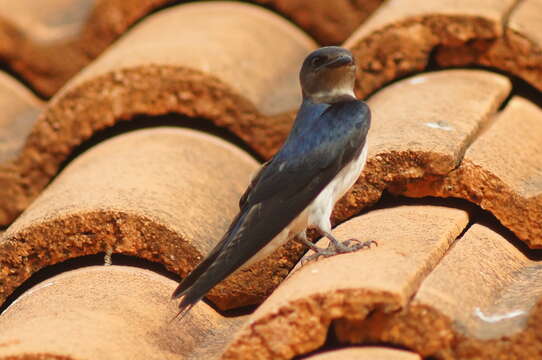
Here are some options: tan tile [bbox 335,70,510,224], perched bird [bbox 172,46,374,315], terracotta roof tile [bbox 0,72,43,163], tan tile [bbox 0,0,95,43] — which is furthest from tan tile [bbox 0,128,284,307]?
tan tile [bbox 0,0,95,43]

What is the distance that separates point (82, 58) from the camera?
465 cm

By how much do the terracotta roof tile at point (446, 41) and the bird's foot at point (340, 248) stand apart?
3.43ft

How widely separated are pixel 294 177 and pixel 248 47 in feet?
4.17

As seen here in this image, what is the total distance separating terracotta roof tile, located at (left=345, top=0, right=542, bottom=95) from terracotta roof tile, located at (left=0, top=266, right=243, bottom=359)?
1.19 m

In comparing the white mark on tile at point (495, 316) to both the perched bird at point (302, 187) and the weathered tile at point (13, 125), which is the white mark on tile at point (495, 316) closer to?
the perched bird at point (302, 187)

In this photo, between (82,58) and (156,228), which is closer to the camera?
(156,228)

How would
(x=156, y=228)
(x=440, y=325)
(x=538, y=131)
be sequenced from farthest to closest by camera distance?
(x=538, y=131), (x=156, y=228), (x=440, y=325)

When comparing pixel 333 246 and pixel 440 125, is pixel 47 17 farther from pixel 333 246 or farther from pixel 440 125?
pixel 333 246

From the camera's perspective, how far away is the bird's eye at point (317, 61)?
324 cm

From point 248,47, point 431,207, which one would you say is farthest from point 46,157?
point 431,207

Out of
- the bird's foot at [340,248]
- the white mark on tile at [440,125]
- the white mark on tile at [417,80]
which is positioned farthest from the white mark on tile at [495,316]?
the white mark on tile at [417,80]

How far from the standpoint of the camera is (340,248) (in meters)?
2.62

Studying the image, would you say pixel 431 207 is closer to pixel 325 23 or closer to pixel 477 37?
pixel 477 37

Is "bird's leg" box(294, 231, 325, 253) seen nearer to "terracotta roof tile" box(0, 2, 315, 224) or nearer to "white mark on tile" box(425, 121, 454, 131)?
"white mark on tile" box(425, 121, 454, 131)
